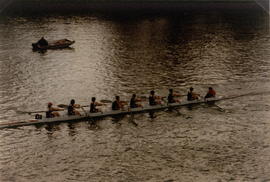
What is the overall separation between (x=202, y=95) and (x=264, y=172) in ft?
64.8

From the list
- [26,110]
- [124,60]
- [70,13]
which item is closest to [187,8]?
[70,13]

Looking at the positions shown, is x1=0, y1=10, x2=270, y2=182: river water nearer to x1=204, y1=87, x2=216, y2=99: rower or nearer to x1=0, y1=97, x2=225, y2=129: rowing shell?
x1=0, y1=97, x2=225, y2=129: rowing shell

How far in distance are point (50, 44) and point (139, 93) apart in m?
30.9

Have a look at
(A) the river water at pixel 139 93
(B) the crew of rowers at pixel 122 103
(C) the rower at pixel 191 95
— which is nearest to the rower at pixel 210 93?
(B) the crew of rowers at pixel 122 103

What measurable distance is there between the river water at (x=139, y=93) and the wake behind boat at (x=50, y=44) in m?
1.41

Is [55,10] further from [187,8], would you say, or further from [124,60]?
[124,60]

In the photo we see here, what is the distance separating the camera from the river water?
37.7 m

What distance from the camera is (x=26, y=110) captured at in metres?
49.8

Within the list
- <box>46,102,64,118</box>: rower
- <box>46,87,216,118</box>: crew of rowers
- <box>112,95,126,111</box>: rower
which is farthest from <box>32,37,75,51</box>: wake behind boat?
<box>46,102,64,118</box>: rower

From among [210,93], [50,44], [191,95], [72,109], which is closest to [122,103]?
[72,109]

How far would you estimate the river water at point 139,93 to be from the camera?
37.7 m

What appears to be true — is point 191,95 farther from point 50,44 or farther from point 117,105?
point 50,44

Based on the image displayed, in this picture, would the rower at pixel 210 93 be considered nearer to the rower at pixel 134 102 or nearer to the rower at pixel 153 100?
the rower at pixel 153 100

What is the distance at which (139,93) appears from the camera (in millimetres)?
56312
